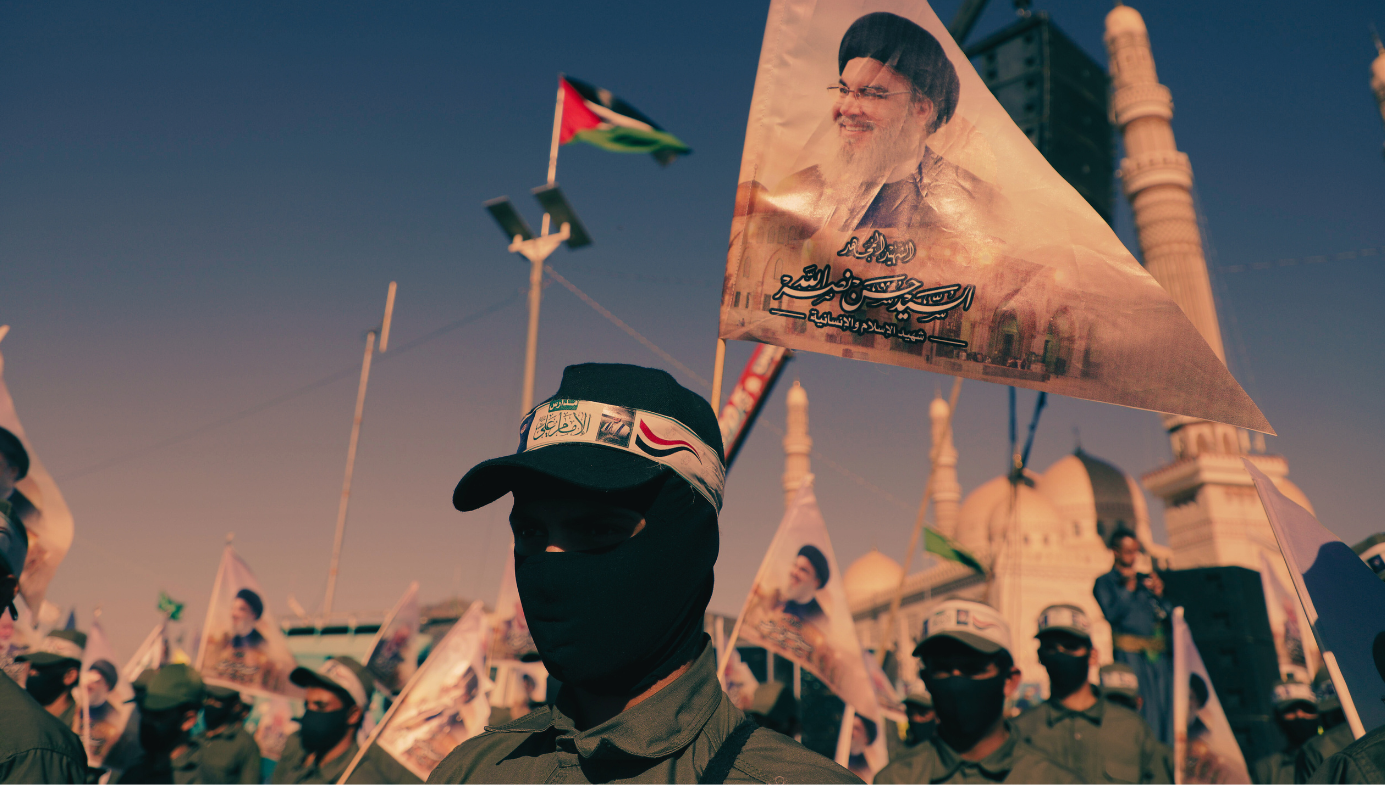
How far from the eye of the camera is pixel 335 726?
545 centimetres

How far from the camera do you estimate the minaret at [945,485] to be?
48.7 metres

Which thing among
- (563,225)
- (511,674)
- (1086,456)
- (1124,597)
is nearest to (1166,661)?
(1124,597)

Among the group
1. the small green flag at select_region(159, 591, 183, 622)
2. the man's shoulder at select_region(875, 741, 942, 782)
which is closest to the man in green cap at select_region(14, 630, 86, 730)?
the man's shoulder at select_region(875, 741, 942, 782)

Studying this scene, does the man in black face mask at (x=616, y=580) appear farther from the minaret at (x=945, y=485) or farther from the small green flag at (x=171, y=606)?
the minaret at (x=945, y=485)

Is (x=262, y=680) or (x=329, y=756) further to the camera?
(x=262, y=680)

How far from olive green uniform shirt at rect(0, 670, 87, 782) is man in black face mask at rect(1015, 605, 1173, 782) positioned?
4.79 metres

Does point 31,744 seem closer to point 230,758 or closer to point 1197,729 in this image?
point 230,758

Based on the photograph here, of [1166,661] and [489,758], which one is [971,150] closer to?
[489,758]

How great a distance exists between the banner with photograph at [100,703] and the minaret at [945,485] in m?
43.0

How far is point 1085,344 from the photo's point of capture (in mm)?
2598

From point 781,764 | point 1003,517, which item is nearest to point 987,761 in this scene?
point 781,764

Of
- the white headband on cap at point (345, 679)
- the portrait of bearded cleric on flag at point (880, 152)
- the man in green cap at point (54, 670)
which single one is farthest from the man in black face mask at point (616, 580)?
the man in green cap at point (54, 670)

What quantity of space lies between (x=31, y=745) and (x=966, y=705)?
3.46m

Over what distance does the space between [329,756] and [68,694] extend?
197 centimetres
